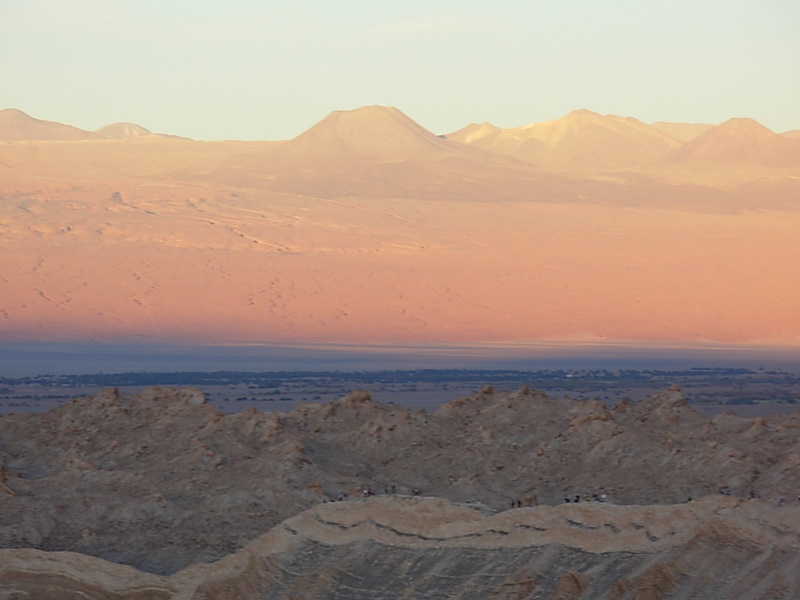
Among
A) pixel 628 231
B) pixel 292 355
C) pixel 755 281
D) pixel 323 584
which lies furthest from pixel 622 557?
pixel 628 231

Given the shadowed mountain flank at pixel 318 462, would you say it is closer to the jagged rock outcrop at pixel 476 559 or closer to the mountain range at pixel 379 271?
the jagged rock outcrop at pixel 476 559

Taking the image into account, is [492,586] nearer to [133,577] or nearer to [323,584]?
[323,584]

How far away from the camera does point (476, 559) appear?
1425 inches

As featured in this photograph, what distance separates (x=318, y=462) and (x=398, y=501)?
11.8 metres

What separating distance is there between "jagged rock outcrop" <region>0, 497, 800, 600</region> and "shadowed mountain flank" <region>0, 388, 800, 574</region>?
8.48 ft

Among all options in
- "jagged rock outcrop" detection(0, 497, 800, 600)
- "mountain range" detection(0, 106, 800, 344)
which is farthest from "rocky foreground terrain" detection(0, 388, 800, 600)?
"mountain range" detection(0, 106, 800, 344)

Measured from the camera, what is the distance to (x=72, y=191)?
199 m

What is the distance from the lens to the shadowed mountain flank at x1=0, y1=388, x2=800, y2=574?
46.1 metres

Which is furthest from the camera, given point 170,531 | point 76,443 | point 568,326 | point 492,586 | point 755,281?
point 755,281

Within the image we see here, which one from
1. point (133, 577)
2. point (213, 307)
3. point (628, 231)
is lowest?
point (133, 577)

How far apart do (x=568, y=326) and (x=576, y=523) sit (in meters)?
117

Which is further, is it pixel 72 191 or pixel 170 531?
pixel 72 191

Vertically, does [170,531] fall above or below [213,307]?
below

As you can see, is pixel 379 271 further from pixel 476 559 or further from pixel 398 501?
pixel 476 559
